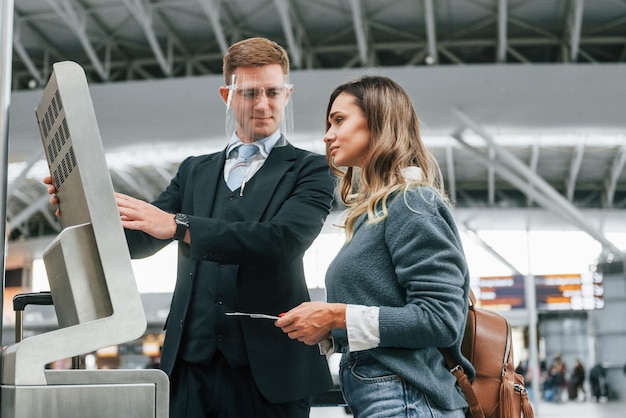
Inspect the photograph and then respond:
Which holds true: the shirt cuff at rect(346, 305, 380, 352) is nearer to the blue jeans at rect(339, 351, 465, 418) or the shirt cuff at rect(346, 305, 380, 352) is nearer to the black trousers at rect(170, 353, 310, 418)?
the blue jeans at rect(339, 351, 465, 418)

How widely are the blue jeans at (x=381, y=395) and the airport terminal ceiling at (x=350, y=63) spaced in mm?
12190

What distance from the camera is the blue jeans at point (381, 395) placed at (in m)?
1.60

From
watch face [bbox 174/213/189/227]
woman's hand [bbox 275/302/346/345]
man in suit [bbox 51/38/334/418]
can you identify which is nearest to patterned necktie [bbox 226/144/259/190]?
man in suit [bbox 51/38/334/418]

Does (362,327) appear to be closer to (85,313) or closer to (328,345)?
(328,345)

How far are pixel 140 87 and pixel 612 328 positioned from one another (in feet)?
36.0

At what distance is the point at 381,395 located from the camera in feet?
5.35

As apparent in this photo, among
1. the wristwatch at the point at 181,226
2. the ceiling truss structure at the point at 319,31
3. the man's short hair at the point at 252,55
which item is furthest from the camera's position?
the ceiling truss structure at the point at 319,31

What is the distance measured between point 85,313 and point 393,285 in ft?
2.18

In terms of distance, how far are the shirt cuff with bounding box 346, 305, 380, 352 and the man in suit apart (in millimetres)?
396

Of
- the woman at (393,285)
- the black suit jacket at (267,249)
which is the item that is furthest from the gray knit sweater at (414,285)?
the black suit jacket at (267,249)

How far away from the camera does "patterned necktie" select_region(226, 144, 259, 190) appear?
2199mm

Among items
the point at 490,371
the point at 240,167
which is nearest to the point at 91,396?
the point at 490,371

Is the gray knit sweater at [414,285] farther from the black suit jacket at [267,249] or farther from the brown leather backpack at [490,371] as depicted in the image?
the black suit jacket at [267,249]

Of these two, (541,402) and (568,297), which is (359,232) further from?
(541,402)
